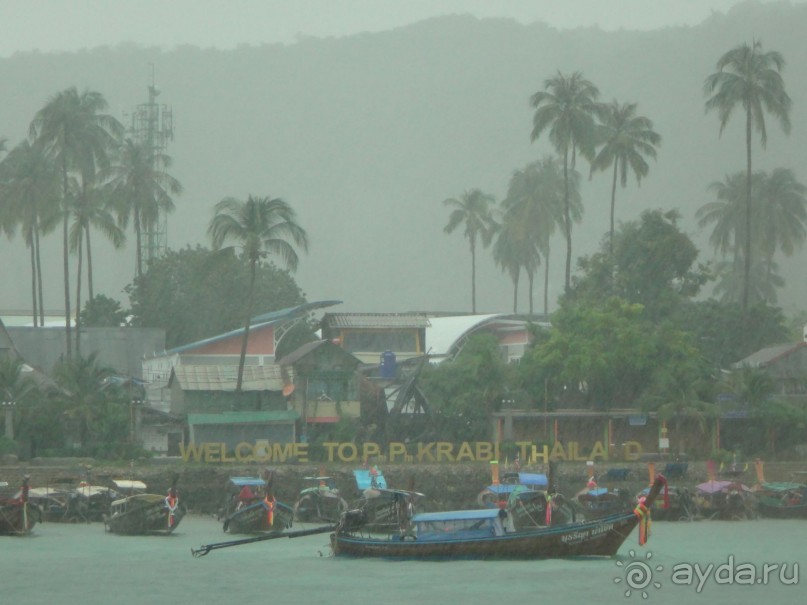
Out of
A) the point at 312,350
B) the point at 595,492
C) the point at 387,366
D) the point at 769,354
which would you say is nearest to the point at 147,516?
the point at 595,492

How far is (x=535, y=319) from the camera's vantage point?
90375 mm

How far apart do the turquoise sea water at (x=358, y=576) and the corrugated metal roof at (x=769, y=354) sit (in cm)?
2964

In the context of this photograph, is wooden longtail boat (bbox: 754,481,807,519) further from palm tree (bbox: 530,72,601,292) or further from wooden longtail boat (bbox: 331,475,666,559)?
palm tree (bbox: 530,72,601,292)

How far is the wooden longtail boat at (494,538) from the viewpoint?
35.7m

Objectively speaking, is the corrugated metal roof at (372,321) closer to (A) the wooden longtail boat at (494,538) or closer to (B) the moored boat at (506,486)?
(B) the moored boat at (506,486)

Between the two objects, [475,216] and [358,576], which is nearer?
[358,576]

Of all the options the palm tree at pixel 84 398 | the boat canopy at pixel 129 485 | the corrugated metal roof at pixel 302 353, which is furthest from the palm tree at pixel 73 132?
the boat canopy at pixel 129 485

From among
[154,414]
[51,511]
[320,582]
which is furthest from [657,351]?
[320,582]

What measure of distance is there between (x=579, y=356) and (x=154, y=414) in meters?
19.1

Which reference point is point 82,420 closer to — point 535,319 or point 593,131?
point 593,131

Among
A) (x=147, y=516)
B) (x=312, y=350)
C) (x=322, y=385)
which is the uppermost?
(x=312, y=350)

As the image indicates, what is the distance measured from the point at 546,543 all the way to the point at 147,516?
14878mm

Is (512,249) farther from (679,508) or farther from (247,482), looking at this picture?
(247,482)

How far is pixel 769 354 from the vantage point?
73.8 m
